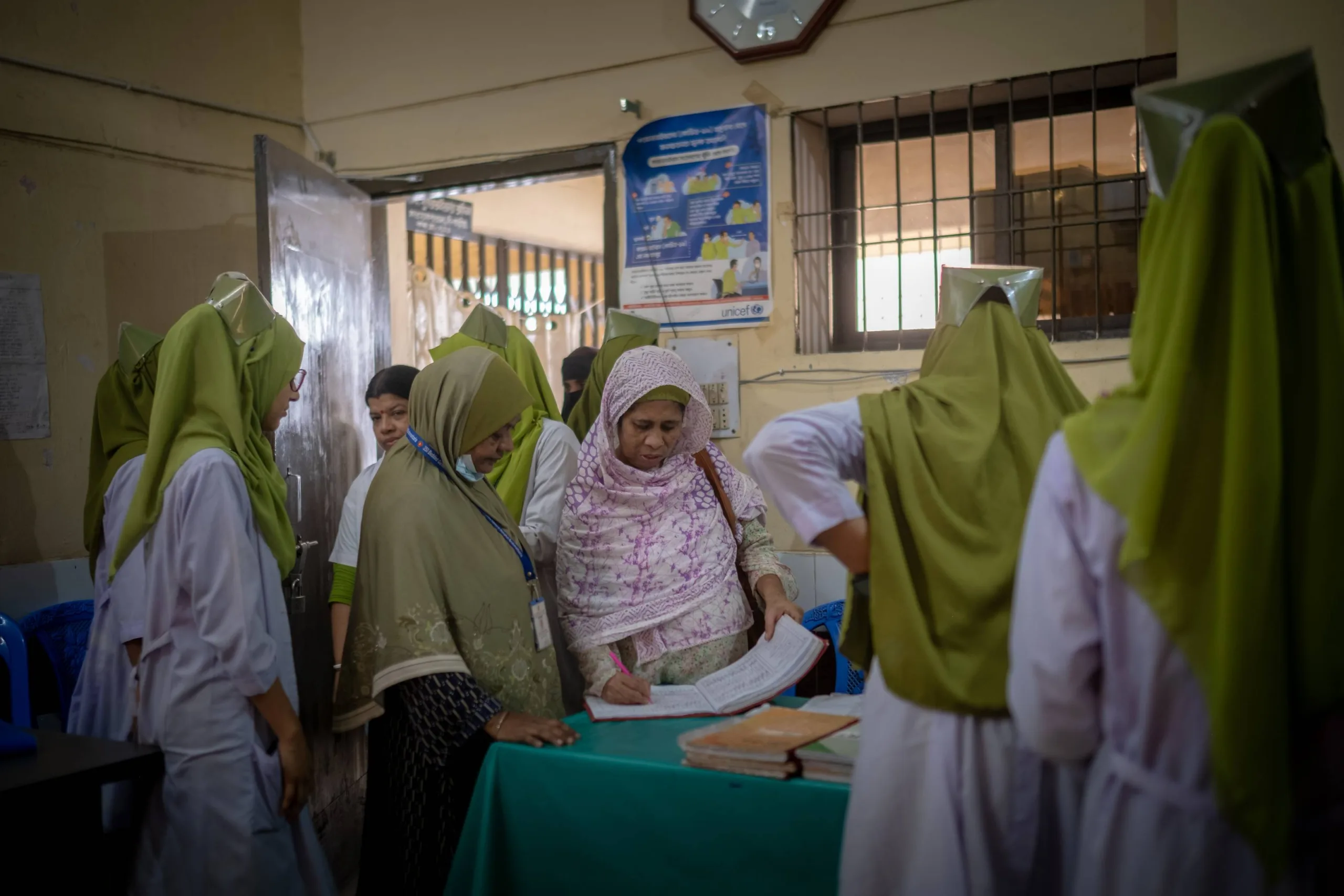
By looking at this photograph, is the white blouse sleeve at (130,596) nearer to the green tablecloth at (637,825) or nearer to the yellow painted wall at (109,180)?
the green tablecloth at (637,825)

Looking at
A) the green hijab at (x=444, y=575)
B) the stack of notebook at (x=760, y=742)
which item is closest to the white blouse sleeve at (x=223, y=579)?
the green hijab at (x=444, y=575)

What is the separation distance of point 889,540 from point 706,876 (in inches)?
28.8

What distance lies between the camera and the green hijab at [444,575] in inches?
78.9

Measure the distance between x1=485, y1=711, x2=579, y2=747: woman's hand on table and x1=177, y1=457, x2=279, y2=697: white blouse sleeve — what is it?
451 mm

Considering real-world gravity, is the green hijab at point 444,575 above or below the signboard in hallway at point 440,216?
below

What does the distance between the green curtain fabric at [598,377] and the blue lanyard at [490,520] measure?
1161 mm

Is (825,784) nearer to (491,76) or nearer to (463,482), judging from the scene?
(463,482)

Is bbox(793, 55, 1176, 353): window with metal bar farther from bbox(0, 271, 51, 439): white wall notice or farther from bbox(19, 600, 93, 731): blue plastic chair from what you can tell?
bbox(0, 271, 51, 439): white wall notice

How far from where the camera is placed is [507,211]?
643 cm

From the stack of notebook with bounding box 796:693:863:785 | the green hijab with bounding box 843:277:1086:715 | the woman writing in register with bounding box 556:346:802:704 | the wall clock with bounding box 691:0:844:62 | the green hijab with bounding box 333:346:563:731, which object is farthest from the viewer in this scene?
the wall clock with bounding box 691:0:844:62

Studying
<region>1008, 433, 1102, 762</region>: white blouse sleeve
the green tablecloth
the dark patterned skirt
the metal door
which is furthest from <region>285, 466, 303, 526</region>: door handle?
<region>1008, 433, 1102, 762</region>: white blouse sleeve

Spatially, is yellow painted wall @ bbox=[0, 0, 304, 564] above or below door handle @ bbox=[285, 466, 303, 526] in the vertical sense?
above

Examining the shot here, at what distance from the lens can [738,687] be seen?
212cm

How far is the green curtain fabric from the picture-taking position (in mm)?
3479
